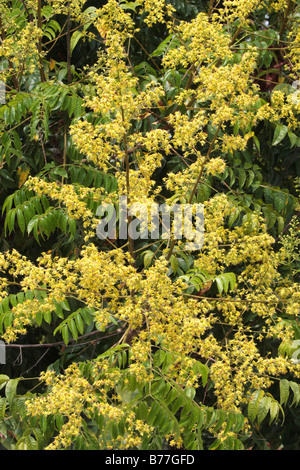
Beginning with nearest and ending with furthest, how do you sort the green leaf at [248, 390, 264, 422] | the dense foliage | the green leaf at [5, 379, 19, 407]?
the dense foliage → the green leaf at [5, 379, 19, 407] → the green leaf at [248, 390, 264, 422]

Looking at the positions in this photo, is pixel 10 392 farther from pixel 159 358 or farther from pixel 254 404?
pixel 254 404

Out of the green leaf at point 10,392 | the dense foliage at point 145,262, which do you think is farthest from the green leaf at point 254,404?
the green leaf at point 10,392

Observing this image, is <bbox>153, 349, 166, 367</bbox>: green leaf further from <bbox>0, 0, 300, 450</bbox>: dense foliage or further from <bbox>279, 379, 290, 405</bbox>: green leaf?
<bbox>279, 379, 290, 405</bbox>: green leaf

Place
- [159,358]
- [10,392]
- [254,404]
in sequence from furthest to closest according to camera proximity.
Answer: [254,404], [10,392], [159,358]

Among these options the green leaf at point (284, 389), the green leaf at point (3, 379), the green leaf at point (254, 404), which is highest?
the green leaf at point (3, 379)

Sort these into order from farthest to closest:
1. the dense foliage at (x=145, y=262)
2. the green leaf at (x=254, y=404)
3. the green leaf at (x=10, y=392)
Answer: the green leaf at (x=254, y=404) < the green leaf at (x=10, y=392) < the dense foliage at (x=145, y=262)

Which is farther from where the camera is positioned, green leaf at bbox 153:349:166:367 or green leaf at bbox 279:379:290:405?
green leaf at bbox 279:379:290:405

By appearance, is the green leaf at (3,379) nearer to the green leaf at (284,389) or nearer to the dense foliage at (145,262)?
the dense foliage at (145,262)

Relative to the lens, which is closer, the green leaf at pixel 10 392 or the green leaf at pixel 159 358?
the green leaf at pixel 159 358

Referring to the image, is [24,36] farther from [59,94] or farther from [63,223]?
[63,223]

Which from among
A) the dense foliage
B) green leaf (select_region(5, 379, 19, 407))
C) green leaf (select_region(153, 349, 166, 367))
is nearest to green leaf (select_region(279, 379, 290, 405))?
the dense foliage

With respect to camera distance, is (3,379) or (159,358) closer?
(159,358)

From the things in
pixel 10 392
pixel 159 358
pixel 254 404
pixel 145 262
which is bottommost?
pixel 254 404

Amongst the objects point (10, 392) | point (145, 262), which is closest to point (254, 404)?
point (145, 262)
